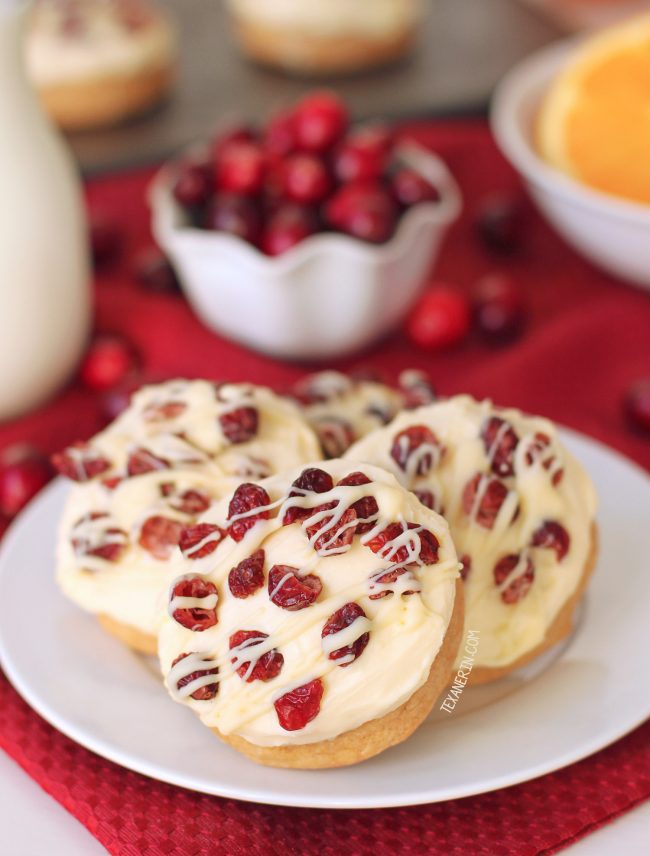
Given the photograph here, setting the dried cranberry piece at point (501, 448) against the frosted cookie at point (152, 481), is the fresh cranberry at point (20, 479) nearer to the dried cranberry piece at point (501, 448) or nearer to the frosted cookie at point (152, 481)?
the frosted cookie at point (152, 481)

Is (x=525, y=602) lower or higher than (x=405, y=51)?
higher

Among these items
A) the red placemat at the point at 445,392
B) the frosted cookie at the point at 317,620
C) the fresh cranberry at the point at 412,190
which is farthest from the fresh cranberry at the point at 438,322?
the frosted cookie at the point at 317,620

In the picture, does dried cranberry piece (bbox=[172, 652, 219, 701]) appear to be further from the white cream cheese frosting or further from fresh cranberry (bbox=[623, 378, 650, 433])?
fresh cranberry (bbox=[623, 378, 650, 433])

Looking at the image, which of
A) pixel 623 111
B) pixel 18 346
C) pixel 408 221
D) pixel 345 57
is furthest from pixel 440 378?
pixel 345 57

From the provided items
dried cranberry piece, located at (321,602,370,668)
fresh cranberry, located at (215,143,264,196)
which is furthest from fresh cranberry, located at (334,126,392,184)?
dried cranberry piece, located at (321,602,370,668)

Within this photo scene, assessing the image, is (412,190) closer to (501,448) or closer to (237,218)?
(237,218)

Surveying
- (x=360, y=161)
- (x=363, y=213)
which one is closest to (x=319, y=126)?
(x=360, y=161)

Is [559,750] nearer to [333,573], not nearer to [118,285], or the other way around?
[333,573]
